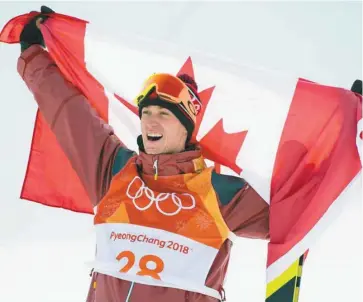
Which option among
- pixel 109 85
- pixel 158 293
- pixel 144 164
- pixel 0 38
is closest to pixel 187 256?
pixel 158 293

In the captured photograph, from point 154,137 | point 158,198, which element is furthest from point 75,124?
point 158,198

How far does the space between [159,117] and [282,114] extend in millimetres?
421

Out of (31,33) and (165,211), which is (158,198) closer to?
(165,211)

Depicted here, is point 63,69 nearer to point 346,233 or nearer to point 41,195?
point 41,195

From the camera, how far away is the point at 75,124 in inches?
110

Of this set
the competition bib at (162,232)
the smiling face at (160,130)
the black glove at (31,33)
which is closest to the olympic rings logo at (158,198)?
the competition bib at (162,232)

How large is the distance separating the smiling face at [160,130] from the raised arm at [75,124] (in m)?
0.16

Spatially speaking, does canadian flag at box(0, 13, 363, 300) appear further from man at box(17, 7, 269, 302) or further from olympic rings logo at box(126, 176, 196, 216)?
olympic rings logo at box(126, 176, 196, 216)

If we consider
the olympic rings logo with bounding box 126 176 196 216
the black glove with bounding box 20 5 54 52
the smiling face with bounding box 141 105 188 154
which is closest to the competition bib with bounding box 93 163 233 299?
the olympic rings logo with bounding box 126 176 196 216

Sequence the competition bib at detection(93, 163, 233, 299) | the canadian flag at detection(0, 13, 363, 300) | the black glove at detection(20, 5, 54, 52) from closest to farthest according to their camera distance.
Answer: the canadian flag at detection(0, 13, 363, 300) < the competition bib at detection(93, 163, 233, 299) < the black glove at detection(20, 5, 54, 52)

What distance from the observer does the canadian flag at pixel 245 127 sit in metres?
2.33

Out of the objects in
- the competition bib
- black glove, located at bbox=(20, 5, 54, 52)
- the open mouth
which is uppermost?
black glove, located at bbox=(20, 5, 54, 52)

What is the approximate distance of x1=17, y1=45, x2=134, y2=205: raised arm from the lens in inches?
109

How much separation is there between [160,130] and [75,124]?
0.37 meters
